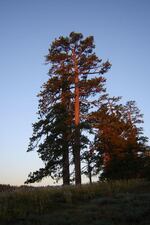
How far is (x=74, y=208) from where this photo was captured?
13.3 metres

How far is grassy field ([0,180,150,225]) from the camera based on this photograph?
35.9ft

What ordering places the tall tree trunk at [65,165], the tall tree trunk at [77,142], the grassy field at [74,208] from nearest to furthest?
the grassy field at [74,208] < the tall tree trunk at [77,142] < the tall tree trunk at [65,165]

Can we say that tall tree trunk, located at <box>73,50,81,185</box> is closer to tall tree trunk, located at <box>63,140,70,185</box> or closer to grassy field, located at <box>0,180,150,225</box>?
tall tree trunk, located at <box>63,140,70,185</box>

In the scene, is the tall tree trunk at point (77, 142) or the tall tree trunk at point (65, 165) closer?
the tall tree trunk at point (77, 142)

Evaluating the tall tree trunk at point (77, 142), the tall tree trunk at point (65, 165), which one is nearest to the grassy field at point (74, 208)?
the tall tree trunk at point (77, 142)

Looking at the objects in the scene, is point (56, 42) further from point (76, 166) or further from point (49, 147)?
point (76, 166)

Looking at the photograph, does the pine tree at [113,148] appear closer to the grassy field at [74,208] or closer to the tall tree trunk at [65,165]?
the tall tree trunk at [65,165]

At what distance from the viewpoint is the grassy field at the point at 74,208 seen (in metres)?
11.0

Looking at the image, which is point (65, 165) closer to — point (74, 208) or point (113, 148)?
point (113, 148)

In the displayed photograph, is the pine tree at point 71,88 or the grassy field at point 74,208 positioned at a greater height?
the pine tree at point 71,88

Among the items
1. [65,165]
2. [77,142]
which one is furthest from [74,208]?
[65,165]

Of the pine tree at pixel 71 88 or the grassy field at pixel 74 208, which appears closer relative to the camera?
the grassy field at pixel 74 208

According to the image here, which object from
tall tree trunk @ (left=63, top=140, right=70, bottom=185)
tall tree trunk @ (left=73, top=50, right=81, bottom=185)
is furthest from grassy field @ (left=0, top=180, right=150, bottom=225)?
tall tree trunk @ (left=63, top=140, right=70, bottom=185)

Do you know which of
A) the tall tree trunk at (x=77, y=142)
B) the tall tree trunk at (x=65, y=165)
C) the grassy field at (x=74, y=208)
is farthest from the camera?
the tall tree trunk at (x=65, y=165)
